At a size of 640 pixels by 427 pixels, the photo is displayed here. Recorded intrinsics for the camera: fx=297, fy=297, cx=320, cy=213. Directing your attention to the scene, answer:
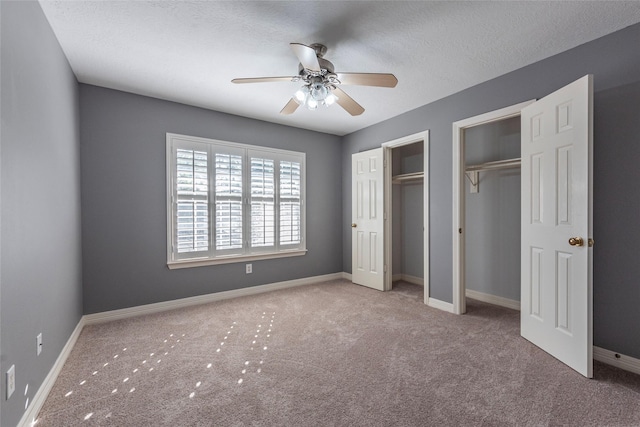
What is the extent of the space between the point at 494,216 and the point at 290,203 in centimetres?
285

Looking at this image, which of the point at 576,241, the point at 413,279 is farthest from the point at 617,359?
the point at 413,279

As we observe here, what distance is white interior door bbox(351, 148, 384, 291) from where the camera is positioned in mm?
4449

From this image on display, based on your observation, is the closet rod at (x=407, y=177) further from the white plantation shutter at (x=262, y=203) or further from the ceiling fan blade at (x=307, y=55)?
the ceiling fan blade at (x=307, y=55)

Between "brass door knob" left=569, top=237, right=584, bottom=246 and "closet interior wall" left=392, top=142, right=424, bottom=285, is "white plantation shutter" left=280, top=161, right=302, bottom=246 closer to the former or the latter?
"closet interior wall" left=392, top=142, right=424, bottom=285

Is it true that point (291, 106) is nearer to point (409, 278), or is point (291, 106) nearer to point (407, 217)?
point (407, 217)

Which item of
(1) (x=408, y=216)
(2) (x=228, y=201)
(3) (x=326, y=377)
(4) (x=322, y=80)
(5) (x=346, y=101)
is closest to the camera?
(3) (x=326, y=377)

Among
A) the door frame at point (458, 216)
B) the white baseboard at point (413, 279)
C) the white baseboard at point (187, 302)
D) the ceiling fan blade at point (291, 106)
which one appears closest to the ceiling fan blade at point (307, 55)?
the ceiling fan blade at point (291, 106)

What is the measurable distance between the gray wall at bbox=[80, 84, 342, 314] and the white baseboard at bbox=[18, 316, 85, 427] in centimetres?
75

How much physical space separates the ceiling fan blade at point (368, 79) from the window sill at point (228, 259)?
8.91 feet

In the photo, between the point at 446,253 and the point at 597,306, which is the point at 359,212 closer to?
the point at 446,253

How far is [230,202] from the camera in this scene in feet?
13.3

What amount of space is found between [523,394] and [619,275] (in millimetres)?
1262

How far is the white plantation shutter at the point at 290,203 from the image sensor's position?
458 cm

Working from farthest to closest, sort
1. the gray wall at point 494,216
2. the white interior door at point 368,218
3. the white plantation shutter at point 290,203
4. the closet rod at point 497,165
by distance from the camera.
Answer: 1. the white plantation shutter at point 290,203
2. the white interior door at point 368,218
3. the gray wall at point 494,216
4. the closet rod at point 497,165
